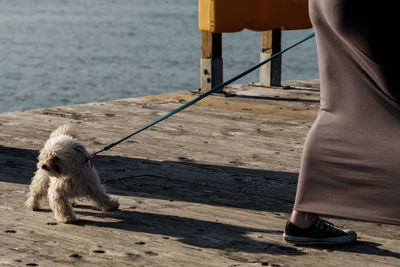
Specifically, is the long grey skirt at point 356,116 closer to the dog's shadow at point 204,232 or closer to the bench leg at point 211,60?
the dog's shadow at point 204,232

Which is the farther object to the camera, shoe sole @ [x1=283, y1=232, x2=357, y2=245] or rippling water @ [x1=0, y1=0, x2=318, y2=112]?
rippling water @ [x1=0, y1=0, x2=318, y2=112]

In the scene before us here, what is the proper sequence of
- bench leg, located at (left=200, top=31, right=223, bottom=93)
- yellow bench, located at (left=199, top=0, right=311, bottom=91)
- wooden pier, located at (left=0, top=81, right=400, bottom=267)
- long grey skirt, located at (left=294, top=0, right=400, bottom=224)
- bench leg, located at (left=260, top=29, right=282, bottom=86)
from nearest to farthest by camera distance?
long grey skirt, located at (left=294, top=0, right=400, bottom=224)
wooden pier, located at (left=0, top=81, right=400, bottom=267)
yellow bench, located at (left=199, top=0, right=311, bottom=91)
bench leg, located at (left=200, top=31, right=223, bottom=93)
bench leg, located at (left=260, top=29, right=282, bottom=86)

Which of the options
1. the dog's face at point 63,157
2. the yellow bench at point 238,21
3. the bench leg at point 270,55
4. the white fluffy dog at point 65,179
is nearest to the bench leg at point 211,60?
the yellow bench at point 238,21

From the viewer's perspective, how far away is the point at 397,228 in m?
4.46

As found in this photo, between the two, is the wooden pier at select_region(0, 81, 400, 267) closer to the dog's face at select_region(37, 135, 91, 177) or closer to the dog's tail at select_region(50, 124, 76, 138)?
the dog's face at select_region(37, 135, 91, 177)

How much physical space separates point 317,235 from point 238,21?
5.91 m

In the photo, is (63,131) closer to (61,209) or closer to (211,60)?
(61,209)

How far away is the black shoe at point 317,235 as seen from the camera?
13.5 feet

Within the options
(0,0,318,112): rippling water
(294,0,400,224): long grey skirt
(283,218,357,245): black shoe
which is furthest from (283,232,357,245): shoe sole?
(0,0,318,112): rippling water

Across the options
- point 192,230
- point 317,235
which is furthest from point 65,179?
point 317,235

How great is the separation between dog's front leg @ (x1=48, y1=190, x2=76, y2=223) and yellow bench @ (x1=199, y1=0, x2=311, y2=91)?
208 inches

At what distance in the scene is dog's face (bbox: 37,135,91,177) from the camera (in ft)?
14.8

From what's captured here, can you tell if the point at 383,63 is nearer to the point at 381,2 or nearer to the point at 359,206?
the point at 381,2

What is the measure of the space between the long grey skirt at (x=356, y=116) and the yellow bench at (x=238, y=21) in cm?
559
